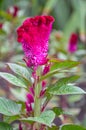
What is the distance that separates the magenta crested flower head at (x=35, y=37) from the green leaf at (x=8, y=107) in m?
0.10

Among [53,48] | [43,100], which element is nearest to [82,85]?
[53,48]

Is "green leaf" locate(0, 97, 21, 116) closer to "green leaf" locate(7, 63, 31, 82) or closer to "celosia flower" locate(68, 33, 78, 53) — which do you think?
"green leaf" locate(7, 63, 31, 82)

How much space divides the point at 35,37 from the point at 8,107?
170mm

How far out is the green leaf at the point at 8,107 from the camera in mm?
988

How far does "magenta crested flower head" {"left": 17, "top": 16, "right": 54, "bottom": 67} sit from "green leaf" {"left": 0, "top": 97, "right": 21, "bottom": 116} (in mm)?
99

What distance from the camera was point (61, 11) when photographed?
5.84m

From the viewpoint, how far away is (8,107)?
1016mm

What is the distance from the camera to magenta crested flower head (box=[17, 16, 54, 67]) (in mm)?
979

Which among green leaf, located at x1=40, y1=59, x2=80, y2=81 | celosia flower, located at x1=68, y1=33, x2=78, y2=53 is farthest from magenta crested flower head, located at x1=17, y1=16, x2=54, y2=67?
celosia flower, located at x1=68, y1=33, x2=78, y2=53

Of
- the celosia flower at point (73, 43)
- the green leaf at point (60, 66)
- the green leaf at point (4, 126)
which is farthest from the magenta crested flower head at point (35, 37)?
the celosia flower at point (73, 43)

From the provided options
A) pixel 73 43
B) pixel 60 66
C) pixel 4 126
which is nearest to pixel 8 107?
pixel 4 126

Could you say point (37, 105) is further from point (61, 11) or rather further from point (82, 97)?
point (61, 11)

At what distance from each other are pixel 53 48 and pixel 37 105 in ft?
5.35

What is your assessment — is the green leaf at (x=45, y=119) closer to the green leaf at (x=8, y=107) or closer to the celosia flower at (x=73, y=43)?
the green leaf at (x=8, y=107)
